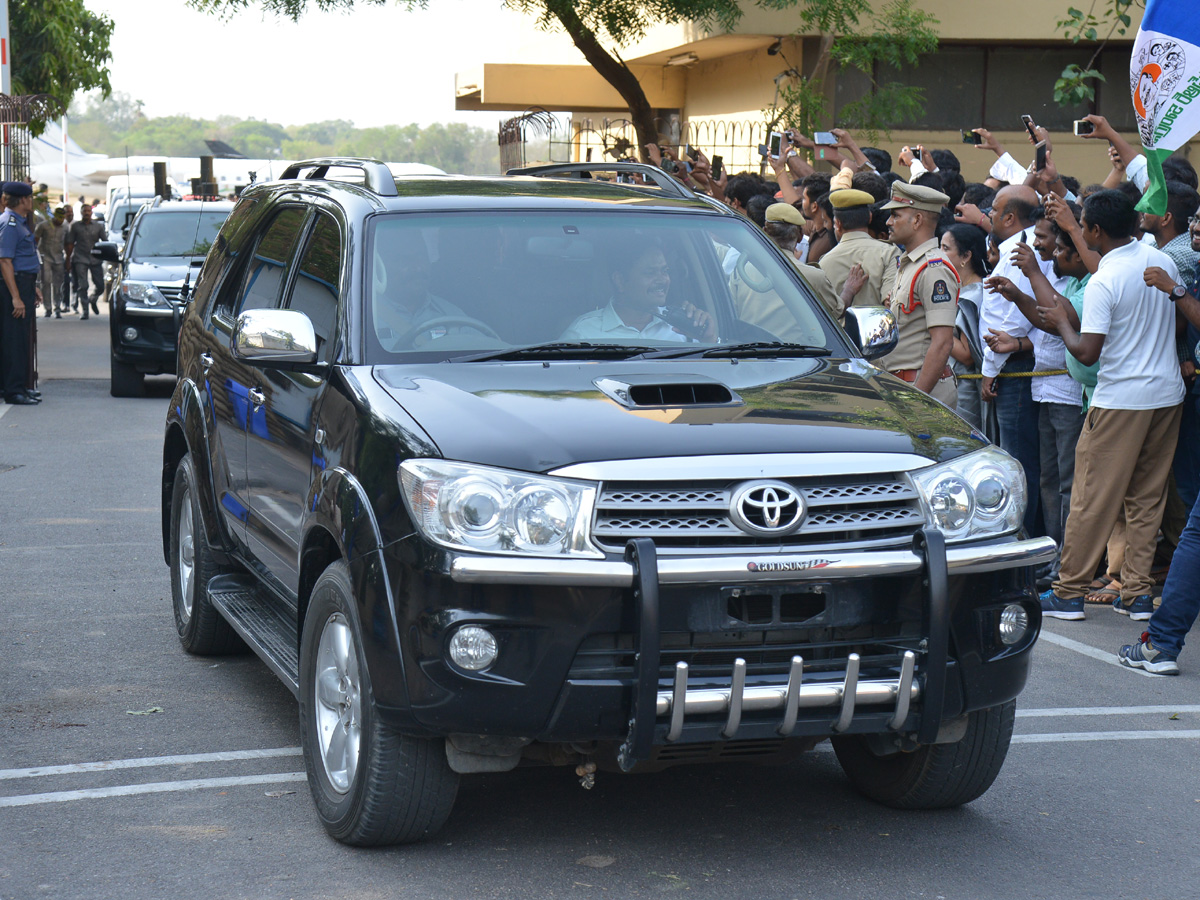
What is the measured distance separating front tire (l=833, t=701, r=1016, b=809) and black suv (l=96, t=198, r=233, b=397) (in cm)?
1138

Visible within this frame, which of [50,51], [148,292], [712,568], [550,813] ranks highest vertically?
[50,51]

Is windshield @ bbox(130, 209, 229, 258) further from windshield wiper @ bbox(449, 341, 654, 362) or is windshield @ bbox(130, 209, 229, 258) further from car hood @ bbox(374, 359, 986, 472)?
car hood @ bbox(374, 359, 986, 472)

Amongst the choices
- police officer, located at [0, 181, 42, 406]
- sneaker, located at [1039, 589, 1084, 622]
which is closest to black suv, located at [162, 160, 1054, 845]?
sneaker, located at [1039, 589, 1084, 622]

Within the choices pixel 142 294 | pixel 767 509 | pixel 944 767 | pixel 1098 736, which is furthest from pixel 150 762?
pixel 142 294

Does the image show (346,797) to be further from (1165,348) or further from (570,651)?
(1165,348)

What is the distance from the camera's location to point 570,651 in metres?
3.82

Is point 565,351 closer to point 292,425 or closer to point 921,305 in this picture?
point 292,425

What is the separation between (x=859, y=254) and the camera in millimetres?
8492

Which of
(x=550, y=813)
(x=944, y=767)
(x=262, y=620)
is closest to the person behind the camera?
(x=944, y=767)

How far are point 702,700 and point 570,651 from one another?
1.16ft

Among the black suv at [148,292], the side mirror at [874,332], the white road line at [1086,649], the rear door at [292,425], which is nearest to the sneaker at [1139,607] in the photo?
the white road line at [1086,649]

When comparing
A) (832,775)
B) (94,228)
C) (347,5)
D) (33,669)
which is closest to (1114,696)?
(832,775)

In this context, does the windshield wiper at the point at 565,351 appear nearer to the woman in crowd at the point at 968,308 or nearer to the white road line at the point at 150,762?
the white road line at the point at 150,762

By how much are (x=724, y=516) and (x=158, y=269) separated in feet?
44.6
